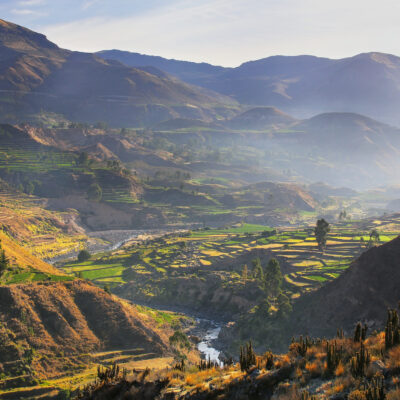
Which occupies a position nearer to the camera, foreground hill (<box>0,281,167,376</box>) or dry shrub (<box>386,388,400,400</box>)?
dry shrub (<box>386,388,400,400</box>)

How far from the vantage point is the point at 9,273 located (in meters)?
72.1

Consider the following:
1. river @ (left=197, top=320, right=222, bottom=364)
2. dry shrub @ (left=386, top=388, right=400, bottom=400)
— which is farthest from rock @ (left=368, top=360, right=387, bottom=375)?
river @ (left=197, top=320, right=222, bottom=364)

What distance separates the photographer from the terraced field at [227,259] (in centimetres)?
10688

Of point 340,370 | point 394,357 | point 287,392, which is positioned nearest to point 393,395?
point 394,357

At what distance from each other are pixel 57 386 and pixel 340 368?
41.8 metres

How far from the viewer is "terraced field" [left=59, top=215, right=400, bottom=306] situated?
351 feet

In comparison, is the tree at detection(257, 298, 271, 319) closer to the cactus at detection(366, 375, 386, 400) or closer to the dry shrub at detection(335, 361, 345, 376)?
the dry shrub at detection(335, 361, 345, 376)

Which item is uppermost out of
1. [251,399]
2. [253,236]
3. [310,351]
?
[310,351]

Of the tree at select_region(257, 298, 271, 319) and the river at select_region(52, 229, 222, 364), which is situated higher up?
the tree at select_region(257, 298, 271, 319)

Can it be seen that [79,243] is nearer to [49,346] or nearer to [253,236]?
[253,236]

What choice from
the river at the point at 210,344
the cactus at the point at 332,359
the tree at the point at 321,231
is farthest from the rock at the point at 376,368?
the tree at the point at 321,231

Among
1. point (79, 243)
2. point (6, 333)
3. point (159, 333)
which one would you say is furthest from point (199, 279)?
point (79, 243)

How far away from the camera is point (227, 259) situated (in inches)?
5039

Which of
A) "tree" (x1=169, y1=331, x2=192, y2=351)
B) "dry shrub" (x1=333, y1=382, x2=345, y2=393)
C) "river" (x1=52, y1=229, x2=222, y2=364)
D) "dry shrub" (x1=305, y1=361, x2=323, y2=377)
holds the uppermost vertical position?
"dry shrub" (x1=333, y1=382, x2=345, y2=393)
